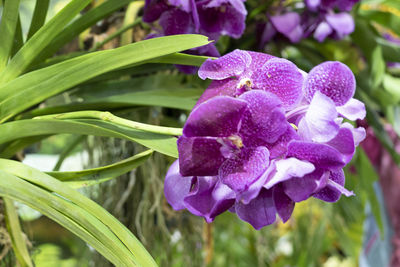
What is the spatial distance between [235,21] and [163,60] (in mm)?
104

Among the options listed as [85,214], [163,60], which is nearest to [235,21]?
[163,60]

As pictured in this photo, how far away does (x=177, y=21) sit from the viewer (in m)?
0.36

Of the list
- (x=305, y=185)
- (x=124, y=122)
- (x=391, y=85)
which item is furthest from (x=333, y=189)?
(x=391, y=85)

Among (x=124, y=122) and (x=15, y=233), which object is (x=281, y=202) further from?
(x=15, y=233)

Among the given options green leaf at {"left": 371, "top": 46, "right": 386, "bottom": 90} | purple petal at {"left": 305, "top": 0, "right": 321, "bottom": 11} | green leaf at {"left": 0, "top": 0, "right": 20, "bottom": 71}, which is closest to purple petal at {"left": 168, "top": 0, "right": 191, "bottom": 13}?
green leaf at {"left": 0, "top": 0, "right": 20, "bottom": 71}

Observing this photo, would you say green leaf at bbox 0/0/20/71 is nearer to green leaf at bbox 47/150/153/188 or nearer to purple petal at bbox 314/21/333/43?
green leaf at bbox 47/150/153/188

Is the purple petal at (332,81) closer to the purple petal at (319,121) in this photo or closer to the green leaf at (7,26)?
the purple petal at (319,121)

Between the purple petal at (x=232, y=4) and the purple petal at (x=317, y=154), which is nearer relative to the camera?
the purple petal at (x=317, y=154)

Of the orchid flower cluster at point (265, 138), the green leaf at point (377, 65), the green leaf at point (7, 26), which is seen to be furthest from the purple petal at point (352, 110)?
the green leaf at point (377, 65)

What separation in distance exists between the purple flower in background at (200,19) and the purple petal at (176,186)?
131 mm

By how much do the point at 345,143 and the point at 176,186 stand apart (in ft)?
0.35

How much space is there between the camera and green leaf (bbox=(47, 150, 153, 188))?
0.30 metres

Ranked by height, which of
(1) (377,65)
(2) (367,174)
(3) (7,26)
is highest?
(3) (7,26)

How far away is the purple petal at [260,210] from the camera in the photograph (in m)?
0.24
